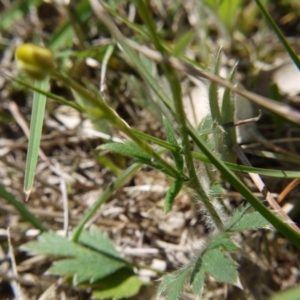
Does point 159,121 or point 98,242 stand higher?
point 159,121

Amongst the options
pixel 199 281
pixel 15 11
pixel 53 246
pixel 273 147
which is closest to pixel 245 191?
pixel 199 281

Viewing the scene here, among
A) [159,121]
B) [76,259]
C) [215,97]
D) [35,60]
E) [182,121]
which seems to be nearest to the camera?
[35,60]

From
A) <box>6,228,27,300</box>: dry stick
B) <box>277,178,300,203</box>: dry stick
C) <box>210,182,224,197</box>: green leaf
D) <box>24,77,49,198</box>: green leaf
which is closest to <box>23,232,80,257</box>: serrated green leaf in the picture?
<box>6,228,27,300</box>: dry stick

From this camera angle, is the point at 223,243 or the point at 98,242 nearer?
the point at 223,243

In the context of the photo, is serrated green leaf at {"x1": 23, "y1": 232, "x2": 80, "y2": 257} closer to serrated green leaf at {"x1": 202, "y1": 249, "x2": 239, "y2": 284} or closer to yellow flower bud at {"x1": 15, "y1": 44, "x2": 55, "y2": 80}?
serrated green leaf at {"x1": 202, "y1": 249, "x2": 239, "y2": 284}

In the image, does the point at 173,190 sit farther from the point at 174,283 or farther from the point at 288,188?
the point at 288,188

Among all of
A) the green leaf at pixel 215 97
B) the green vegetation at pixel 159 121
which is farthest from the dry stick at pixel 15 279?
the green leaf at pixel 215 97
